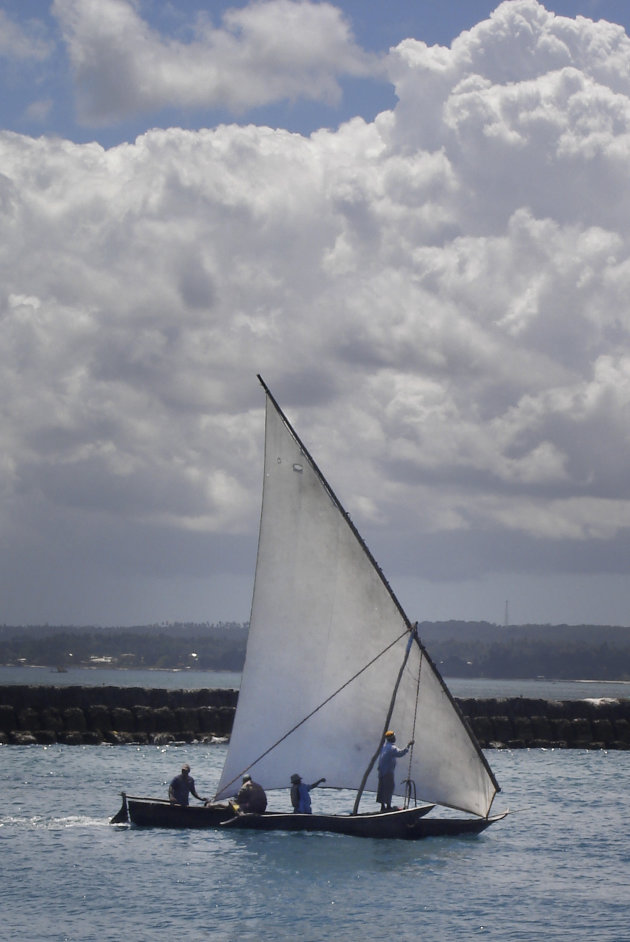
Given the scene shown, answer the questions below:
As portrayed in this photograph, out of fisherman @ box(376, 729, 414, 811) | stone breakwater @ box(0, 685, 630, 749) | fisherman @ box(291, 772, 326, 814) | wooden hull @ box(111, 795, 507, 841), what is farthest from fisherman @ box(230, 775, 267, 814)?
stone breakwater @ box(0, 685, 630, 749)

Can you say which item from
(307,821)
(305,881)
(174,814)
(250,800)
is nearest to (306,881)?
(305,881)

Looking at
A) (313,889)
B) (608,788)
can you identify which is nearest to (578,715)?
(608,788)

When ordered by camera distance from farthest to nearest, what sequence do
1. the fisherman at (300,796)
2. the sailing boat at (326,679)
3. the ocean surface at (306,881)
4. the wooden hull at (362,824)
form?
the sailing boat at (326,679)
the fisherman at (300,796)
the wooden hull at (362,824)
the ocean surface at (306,881)

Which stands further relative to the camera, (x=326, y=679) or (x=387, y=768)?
(x=326, y=679)

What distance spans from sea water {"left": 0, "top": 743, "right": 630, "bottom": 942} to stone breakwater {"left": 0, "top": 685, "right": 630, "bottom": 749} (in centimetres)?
1888

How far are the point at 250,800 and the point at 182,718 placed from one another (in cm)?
3093

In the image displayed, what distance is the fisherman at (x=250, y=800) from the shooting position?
92.4 ft

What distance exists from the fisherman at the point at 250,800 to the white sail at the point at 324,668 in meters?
0.53

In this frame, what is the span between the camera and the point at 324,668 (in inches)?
1135

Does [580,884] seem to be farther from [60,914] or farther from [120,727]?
[120,727]

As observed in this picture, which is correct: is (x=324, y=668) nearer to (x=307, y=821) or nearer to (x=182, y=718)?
(x=307, y=821)

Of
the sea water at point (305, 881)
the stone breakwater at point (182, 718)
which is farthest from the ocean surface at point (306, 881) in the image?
the stone breakwater at point (182, 718)

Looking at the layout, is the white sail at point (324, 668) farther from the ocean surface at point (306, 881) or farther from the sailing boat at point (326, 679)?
the ocean surface at point (306, 881)

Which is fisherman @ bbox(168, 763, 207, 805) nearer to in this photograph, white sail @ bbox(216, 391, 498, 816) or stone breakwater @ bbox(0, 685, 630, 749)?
white sail @ bbox(216, 391, 498, 816)
